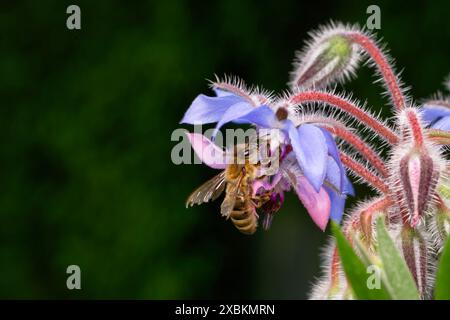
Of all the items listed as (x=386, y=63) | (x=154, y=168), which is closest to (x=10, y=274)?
(x=154, y=168)

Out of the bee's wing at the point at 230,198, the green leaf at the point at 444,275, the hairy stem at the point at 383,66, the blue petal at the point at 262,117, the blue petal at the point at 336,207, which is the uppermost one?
the hairy stem at the point at 383,66

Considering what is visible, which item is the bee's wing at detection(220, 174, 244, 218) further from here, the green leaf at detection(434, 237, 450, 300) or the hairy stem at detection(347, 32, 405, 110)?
the green leaf at detection(434, 237, 450, 300)

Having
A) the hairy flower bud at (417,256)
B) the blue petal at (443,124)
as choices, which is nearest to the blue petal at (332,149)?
the hairy flower bud at (417,256)

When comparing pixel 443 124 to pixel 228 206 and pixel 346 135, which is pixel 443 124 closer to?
pixel 346 135

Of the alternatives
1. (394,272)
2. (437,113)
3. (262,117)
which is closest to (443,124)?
(437,113)

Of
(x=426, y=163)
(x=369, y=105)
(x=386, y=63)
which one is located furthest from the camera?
(x=369, y=105)

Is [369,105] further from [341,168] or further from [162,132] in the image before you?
[341,168]

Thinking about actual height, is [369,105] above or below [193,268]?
above

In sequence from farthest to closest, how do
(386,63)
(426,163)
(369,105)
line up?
(369,105), (386,63), (426,163)

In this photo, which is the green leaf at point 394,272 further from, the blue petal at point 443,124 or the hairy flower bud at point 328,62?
the hairy flower bud at point 328,62
